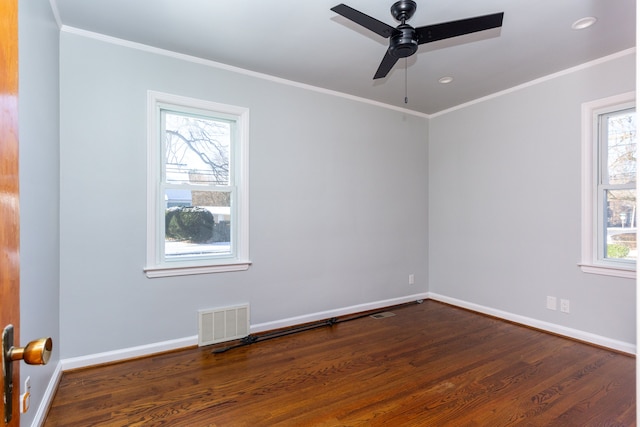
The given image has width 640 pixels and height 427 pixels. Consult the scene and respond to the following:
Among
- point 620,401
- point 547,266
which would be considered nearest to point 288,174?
point 547,266

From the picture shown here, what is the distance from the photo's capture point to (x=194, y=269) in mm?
3137

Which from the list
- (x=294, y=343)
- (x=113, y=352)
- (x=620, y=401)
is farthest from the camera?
(x=294, y=343)

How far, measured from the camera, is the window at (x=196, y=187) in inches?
118

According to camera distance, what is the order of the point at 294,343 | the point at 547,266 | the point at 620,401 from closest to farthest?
the point at 620,401, the point at 294,343, the point at 547,266

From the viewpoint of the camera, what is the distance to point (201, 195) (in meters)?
3.27

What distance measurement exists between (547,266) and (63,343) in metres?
4.53

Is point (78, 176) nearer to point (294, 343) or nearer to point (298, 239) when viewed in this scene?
point (298, 239)

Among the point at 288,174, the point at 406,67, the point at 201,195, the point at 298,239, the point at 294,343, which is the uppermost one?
the point at 406,67

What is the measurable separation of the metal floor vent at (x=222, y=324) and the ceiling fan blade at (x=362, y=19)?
8.76 feet

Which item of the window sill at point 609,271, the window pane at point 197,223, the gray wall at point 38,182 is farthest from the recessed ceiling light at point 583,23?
the gray wall at point 38,182

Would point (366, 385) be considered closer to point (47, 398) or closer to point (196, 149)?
point (47, 398)

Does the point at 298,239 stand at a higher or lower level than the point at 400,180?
lower

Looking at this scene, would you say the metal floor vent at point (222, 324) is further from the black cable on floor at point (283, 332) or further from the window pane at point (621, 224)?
the window pane at point (621, 224)

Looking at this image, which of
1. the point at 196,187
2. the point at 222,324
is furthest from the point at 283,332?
the point at 196,187
